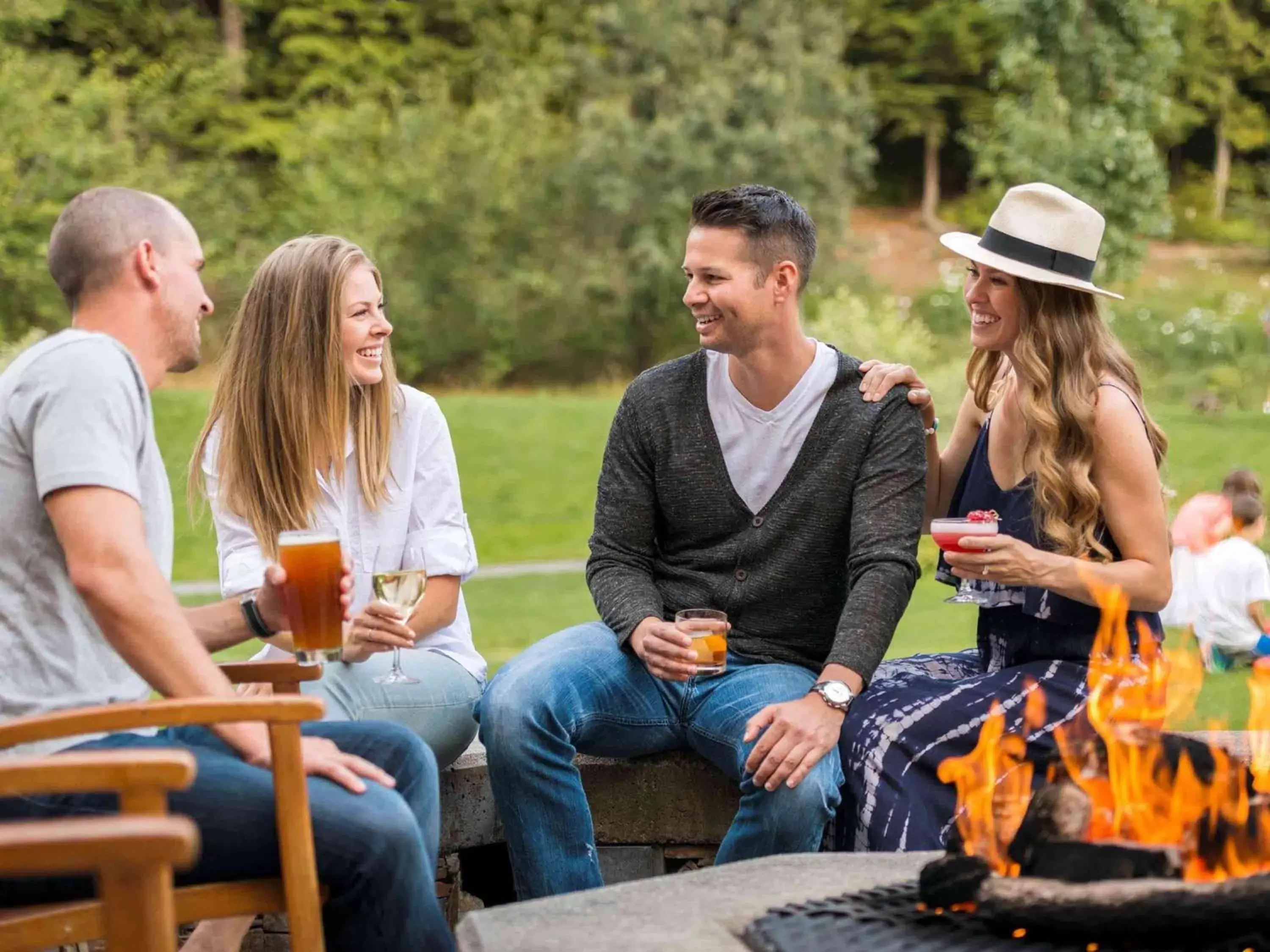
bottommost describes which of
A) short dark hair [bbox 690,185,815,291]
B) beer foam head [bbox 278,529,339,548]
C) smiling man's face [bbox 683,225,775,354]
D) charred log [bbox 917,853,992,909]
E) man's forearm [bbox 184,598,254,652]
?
charred log [bbox 917,853,992,909]

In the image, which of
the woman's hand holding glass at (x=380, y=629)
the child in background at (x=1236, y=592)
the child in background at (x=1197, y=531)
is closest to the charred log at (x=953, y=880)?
the woman's hand holding glass at (x=380, y=629)

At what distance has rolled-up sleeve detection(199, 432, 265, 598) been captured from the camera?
303 cm

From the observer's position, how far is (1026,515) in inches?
121

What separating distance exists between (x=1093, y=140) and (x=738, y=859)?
14.5 meters

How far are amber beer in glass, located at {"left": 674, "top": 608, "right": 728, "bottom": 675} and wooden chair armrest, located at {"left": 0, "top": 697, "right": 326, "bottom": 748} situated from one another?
37.0 inches

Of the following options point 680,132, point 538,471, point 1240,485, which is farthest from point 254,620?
point 680,132

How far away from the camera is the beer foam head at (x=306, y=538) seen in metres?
2.47

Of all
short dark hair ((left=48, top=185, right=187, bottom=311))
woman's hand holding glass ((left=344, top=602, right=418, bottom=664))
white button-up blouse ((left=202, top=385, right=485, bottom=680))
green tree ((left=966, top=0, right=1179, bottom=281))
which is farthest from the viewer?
green tree ((left=966, top=0, right=1179, bottom=281))

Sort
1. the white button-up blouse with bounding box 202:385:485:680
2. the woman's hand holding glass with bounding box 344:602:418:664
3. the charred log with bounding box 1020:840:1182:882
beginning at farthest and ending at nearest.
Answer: the white button-up blouse with bounding box 202:385:485:680 → the woman's hand holding glass with bounding box 344:602:418:664 → the charred log with bounding box 1020:840:1182:882

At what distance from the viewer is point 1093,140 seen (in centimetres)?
1598

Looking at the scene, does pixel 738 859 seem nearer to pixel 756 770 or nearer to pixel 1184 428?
pixel 756 770

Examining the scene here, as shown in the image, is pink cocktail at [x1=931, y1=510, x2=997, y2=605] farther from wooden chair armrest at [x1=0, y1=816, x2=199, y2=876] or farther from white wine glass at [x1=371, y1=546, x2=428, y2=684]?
wooden chair armrest at [x1=0, y1=816, x2=199, y2=876]

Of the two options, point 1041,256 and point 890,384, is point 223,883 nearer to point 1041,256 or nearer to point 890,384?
point 890,384

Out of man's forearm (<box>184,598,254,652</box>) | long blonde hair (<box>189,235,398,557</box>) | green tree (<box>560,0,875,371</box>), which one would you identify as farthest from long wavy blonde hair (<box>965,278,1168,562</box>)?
green tree (<box>560,0,875,371</box>)
